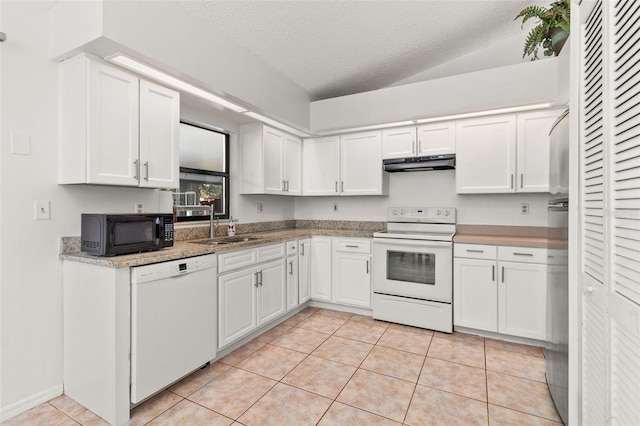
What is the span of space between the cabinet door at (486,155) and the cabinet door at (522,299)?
81cm

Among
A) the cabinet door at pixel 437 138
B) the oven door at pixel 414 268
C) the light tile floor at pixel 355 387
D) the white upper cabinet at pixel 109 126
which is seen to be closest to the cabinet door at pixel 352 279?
the oven door at pixel 414 268

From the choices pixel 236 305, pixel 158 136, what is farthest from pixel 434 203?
pixel 158 136

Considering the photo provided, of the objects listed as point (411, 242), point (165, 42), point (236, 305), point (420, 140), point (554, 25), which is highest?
point (554, 25)

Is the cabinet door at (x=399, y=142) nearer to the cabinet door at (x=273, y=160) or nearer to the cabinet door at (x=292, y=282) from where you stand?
the cabinet door at (x=273, y=160)

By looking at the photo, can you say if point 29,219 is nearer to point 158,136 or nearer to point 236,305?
point 158,136

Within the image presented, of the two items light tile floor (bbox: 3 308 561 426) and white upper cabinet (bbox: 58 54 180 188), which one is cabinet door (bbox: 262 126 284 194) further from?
light tile floor (bbox: 3 308 561 426)

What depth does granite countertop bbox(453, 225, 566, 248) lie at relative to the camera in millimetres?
2910

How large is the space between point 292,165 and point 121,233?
2.35 metres

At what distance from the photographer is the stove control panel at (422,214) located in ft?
11.9

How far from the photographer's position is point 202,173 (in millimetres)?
3381

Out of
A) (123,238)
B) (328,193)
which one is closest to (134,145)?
(123,238)

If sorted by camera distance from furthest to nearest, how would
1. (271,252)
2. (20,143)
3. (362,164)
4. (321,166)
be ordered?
(321,166) < (362,164) < (271,252) < (20,143)

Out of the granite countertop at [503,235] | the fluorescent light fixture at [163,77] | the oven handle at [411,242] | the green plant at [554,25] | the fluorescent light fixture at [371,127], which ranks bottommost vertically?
the oven handle at [411,242]

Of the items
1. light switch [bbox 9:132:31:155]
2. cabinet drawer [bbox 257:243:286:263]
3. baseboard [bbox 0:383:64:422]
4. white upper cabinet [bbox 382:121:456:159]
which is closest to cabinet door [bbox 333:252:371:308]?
cabinet drawer [bbox 257:243:286:263]
